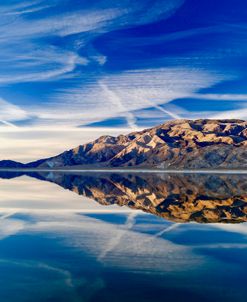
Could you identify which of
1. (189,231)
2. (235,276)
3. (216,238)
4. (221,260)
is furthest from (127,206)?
(235,276)

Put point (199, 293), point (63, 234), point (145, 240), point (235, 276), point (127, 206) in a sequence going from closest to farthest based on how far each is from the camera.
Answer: point (199, 293), point (235, 276), point (145, 240), point (63, 234), point (127, 206)

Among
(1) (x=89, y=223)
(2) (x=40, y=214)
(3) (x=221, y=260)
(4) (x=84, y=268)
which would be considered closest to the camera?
(4) (x=84, y=268)

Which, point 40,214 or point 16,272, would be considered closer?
point 16,272

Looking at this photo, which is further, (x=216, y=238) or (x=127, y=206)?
(x=127, y=206)

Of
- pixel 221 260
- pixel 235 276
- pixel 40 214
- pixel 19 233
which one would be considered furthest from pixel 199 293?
pixel 40 214

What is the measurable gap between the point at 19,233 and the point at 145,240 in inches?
399

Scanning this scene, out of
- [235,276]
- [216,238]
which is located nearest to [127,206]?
[216,238]

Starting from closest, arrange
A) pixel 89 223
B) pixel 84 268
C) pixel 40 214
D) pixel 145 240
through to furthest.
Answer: pixel 84 268, pixel 145 240, pixel 89 223, pixel 40 214

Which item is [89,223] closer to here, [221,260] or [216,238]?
[216,238]

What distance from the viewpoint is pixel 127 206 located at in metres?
51.5

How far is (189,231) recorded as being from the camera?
104 feet

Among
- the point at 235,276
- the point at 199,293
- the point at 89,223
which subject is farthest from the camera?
the point at 89,223

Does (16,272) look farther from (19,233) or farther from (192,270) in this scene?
(19,233)

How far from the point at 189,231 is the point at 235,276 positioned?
12192 mm
